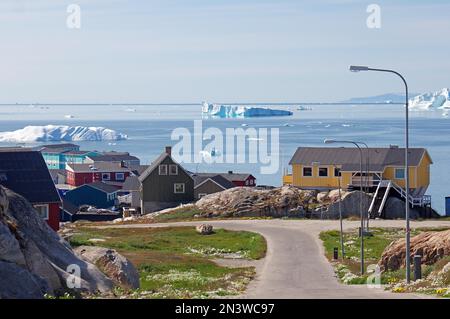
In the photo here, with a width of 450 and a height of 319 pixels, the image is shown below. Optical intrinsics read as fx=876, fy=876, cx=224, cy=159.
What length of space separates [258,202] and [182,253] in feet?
69.3

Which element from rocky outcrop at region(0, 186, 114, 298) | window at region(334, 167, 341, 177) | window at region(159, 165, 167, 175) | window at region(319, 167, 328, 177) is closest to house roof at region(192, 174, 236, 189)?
window at region(159, 165, 167, 175)

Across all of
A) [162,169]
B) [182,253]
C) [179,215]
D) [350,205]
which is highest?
[162,169]

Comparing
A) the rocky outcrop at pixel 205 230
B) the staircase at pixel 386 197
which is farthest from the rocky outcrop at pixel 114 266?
the staircase at pixel 386 197

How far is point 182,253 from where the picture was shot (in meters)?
45.2

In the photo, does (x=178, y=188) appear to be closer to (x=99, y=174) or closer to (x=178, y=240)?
(x=178, y=240)

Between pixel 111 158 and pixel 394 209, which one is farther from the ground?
pixel 111 158

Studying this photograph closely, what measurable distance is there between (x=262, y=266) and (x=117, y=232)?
19.8 metres

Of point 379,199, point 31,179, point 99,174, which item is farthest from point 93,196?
point 31,179

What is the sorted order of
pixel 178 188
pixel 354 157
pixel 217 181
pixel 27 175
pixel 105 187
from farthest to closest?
pixel 105 187, pixel 217 181, pixel 178 188, pixel 354 157, pixel 27 175

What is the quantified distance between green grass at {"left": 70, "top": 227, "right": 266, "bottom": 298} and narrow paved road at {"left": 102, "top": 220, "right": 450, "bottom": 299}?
0.86 m

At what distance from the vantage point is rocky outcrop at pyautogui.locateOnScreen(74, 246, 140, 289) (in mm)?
26266

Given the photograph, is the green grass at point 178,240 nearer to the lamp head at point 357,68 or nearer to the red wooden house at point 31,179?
the red wooden house at point 31,179

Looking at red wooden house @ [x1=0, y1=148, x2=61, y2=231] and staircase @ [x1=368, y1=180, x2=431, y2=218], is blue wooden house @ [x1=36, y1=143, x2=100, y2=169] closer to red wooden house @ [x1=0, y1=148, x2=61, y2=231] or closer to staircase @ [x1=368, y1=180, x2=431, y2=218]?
staircase @ [x1=368, y1=180, x2=431, y2=218]

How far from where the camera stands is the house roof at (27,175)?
42.5 m
